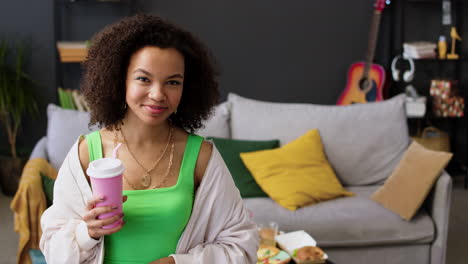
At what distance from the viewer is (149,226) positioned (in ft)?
4.36

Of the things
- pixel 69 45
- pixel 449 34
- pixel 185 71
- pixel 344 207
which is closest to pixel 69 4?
pixel 69 45

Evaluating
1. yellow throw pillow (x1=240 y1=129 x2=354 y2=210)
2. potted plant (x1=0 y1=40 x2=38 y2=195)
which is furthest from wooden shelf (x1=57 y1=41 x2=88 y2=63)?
yellow throw pillow (x1=240 y1=129 x2=354 y2=210)

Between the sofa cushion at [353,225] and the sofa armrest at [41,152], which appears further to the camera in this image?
the sofa armrest at [41,152]

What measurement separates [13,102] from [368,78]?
9.00 ft

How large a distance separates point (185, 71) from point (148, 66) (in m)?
0.14

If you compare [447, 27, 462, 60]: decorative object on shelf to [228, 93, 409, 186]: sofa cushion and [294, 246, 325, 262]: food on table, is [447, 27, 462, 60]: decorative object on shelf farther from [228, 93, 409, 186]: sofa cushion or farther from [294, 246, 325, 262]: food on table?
[294, 246, 325, 262]: food on table

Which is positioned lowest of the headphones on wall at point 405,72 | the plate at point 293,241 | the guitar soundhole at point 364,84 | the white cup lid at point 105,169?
the plate at point 293,241

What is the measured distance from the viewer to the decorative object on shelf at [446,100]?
464 centimetres

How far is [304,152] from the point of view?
11.0 ft

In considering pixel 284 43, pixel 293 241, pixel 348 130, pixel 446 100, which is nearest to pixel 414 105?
pixel 446 100

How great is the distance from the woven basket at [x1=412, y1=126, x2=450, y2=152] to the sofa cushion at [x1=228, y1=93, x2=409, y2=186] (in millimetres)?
1247

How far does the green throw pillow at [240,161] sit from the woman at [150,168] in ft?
6.11

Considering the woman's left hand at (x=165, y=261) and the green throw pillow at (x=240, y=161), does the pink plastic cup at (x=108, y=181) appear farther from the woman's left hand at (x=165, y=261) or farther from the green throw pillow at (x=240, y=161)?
the green throw pillow at (x=240, y=161)

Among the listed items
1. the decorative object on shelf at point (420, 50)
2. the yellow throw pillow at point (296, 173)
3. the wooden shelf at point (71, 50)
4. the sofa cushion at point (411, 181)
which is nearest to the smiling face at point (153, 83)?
the yellow throw pillow at point (296, 173)
